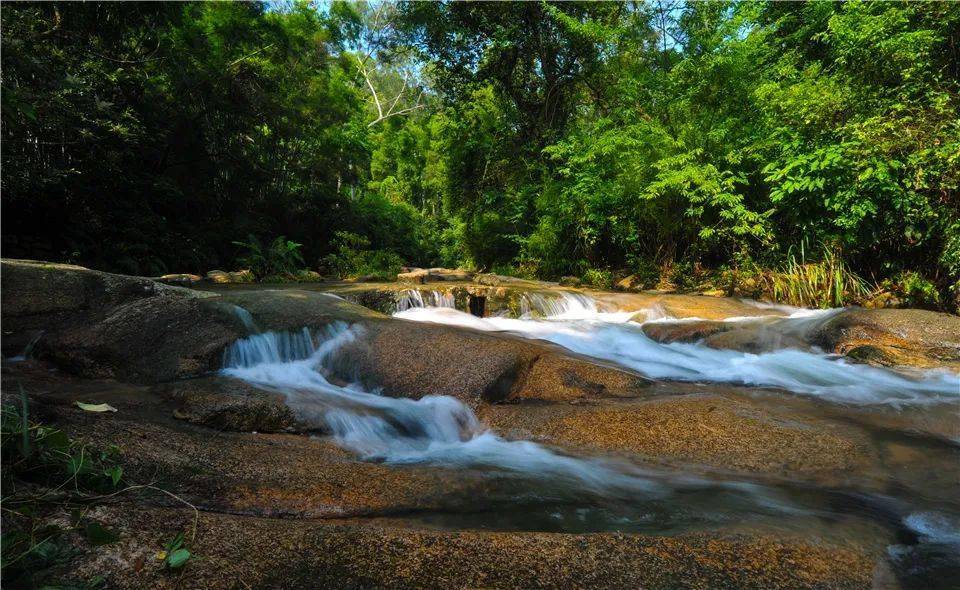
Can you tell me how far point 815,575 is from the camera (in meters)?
1.88

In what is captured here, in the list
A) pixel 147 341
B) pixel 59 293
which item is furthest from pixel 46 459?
pixel 59 293

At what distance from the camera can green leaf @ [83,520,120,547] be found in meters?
1.55

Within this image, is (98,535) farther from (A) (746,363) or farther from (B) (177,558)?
(A) (746,363)

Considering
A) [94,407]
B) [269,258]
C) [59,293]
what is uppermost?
[269,258]

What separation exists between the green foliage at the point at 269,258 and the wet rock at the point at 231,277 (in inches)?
21.1

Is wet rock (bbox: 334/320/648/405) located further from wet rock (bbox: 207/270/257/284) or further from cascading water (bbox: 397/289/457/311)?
wet rock (bbox: 207/270/257/284)

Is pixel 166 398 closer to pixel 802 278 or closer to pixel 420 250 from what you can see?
pixel 802 278

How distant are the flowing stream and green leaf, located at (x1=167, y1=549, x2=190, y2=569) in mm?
977

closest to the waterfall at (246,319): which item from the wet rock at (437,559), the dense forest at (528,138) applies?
the dense forest at (528,138)

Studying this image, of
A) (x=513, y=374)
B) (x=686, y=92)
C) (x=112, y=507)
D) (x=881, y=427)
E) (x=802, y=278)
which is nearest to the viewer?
(x=112, y=507)

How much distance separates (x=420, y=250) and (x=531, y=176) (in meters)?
9.37

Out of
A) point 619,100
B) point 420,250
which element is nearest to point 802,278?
point 619,100

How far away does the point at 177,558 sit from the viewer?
1561 millimetres

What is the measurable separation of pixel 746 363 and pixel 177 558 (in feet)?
20.1
